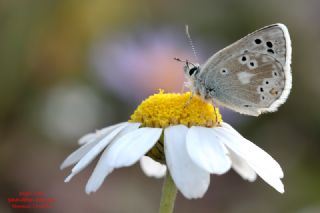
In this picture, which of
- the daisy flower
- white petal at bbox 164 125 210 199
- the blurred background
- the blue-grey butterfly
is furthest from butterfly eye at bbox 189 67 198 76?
the blurred background

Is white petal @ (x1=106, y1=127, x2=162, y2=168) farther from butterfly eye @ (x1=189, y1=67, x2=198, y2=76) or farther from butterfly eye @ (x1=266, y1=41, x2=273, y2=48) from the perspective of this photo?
butterfly eye @ (x1=266, y1=41, x2=273, y2=48)

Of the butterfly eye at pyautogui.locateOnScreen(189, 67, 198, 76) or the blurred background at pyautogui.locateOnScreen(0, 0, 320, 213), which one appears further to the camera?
the blurred background at pyautogui.locateOnScreen(0, 0, 320, 213)

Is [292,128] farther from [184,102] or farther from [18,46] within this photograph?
[184,102]

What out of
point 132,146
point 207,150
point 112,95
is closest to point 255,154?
point 207,150

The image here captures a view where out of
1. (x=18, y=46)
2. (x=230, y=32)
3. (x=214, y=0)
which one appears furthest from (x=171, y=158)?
(x=214, y=0)

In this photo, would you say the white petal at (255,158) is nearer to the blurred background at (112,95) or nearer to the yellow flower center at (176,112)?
the yellow flower center at (176,112)
